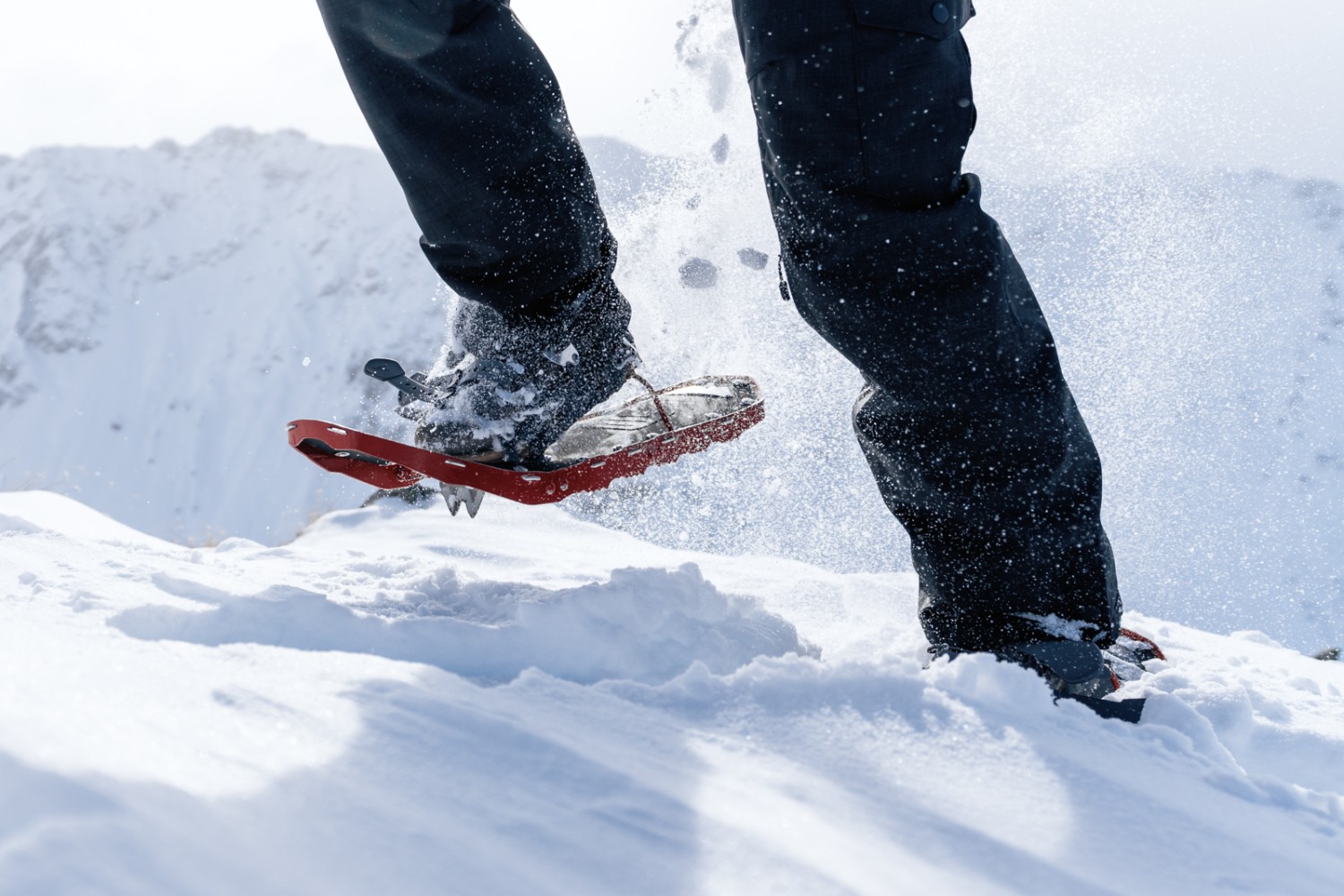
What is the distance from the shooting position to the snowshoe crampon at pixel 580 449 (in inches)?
58.5

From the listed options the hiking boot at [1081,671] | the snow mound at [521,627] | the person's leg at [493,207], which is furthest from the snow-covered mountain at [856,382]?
the hiking boot at [1081,671]

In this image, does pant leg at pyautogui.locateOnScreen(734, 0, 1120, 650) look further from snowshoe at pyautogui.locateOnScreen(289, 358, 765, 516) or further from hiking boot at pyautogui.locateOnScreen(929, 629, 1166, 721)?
snowshoe at pyautogui.locateOnScreen(289, 358, 765, 516)

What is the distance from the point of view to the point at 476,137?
1.39 meters

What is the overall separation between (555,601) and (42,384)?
4557 cm

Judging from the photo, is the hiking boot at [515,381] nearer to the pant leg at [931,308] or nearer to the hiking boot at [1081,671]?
the pant leg at [931,308]

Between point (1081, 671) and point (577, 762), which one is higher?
point (1081, 671)

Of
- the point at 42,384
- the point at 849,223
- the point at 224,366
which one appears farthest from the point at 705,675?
the point at 42,384

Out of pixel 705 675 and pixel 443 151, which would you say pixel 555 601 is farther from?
pixel 443 151

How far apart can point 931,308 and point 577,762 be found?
732 mm

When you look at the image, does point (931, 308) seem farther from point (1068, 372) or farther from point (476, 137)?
point (1068, 372)

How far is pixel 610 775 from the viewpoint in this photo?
2.02 feet

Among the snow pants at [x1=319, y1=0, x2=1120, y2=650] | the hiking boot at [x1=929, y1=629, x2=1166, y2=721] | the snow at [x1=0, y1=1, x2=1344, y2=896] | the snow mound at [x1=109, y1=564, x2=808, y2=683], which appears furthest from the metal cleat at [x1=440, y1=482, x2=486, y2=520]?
the hiking boot at [x1=929, y1=629, x2=1166, y2=721]

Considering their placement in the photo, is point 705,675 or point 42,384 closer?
point 705,675

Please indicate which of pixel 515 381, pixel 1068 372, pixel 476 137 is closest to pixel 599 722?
pixel 515 381
